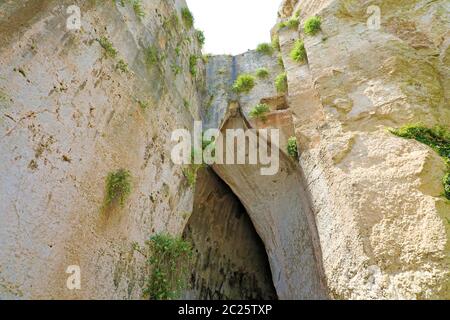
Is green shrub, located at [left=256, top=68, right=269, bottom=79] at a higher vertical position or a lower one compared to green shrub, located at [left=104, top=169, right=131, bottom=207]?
higher

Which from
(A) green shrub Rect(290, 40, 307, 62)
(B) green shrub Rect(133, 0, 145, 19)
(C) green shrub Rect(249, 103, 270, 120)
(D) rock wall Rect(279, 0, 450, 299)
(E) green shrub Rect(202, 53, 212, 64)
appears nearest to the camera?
→ (D) rock wall Rect(279, 0, 450, 299)

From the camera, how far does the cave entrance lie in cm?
1107

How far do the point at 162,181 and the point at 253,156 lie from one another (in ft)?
13.3

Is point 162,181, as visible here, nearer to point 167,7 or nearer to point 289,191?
point 289,191

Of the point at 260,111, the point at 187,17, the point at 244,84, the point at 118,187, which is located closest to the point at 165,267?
the point at 118,187

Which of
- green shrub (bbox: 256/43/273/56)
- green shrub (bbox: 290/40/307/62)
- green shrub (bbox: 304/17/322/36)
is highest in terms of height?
green shrub (bbox: 256/43/273/56)

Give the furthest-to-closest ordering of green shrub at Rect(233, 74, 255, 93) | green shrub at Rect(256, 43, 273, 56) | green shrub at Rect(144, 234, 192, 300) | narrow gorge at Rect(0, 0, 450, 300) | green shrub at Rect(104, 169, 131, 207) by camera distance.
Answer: green shrub at Rect(256, 43, 273, 56), green shrub at Rect(233, 74, 255, 93), green shrub at Rect(144, 234, 192, 300), green shrub at Rect(104, 169, 131, 207), narrow gorge at Rect(0, 0, 450, 300)

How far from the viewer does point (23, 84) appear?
475 cm

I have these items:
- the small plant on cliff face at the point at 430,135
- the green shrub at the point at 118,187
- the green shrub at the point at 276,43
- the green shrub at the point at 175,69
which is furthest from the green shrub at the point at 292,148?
the green shrub at the point at 276,43

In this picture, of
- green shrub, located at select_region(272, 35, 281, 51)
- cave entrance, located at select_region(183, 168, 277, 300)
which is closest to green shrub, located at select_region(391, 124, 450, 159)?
cave entrance, located at select_region(183, 168, 277, 300)

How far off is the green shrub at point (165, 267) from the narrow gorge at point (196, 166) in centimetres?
3

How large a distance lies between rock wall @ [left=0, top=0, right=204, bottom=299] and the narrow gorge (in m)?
0.03

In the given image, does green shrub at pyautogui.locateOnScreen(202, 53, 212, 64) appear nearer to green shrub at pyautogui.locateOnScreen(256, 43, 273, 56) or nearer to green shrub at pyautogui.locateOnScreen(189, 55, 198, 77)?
green shrub at pyautogui.locateOnScreen(256, 43, 273, 56)
